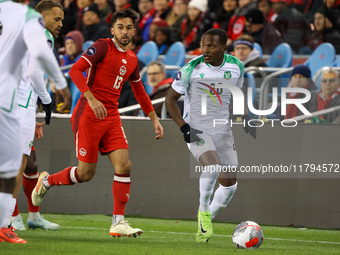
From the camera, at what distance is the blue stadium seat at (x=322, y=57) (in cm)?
975

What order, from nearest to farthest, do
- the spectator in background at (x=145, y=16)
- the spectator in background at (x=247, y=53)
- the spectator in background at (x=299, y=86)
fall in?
the spectator in background at (x=299, y=86)
the spectator in background at (x=247, y=53)
the spectator in background at (x=145, y=16)

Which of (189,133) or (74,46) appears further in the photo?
(74,46)

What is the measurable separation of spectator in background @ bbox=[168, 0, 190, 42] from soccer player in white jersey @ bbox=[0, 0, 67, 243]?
9248 mm

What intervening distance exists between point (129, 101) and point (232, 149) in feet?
11.8

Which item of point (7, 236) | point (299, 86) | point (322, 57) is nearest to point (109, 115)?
point (7, 236)

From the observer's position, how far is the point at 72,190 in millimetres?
9078

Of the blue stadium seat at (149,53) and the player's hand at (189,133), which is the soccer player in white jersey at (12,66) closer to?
the player's hand at (189,133)

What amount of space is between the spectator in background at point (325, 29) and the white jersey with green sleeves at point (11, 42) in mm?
8351

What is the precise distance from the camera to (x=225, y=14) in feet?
40.4

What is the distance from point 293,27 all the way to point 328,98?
3.76m

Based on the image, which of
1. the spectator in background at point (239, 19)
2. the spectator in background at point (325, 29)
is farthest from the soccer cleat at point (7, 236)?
the spectator in background at point (325, 29)

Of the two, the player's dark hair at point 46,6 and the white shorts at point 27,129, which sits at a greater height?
the player's dark hair at point 46,6

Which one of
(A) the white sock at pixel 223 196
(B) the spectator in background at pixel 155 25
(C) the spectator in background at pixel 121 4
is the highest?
(C) the spectator in background at pixel 121 4

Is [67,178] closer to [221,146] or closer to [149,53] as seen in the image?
[221,146]
